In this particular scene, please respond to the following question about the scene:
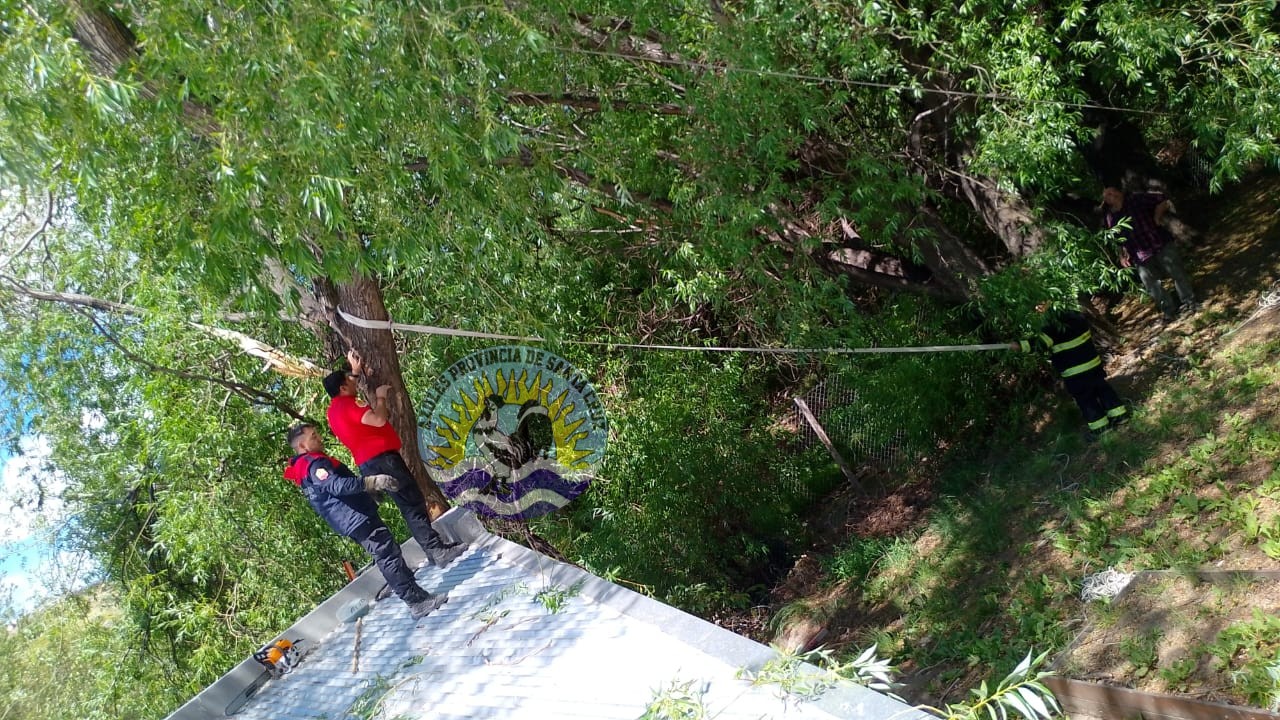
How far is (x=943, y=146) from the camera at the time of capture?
8.82 metres

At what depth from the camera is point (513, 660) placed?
16.5 feet

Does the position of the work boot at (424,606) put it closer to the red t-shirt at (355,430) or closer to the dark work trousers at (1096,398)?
the red t-shirt at (355,430)

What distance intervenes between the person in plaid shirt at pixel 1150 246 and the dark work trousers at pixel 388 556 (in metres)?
6.36

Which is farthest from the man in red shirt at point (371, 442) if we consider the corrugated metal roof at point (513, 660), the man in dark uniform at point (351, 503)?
the corrugated metal roof at point (513, 660)

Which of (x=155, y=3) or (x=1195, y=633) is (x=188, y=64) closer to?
(x=155, y=3)

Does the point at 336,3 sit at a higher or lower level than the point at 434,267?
higher

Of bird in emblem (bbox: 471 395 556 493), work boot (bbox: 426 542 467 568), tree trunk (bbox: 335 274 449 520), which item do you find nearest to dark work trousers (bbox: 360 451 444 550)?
work boot (bbox: 426 542 467 568)

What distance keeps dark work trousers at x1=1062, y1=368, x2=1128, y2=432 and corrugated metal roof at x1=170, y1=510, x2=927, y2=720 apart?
15.4 feet

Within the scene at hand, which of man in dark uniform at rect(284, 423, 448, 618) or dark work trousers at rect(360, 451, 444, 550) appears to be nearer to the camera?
man in dark uniform at rect(284, 423, 448, 618)

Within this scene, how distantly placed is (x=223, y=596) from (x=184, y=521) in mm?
2352

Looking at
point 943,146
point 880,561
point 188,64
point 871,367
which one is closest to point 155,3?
point 188,64

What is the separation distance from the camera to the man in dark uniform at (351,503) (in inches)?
231

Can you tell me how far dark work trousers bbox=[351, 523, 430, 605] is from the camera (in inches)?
237

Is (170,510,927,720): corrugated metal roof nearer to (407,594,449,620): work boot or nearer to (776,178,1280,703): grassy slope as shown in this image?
(407,594,449,620): work boot
